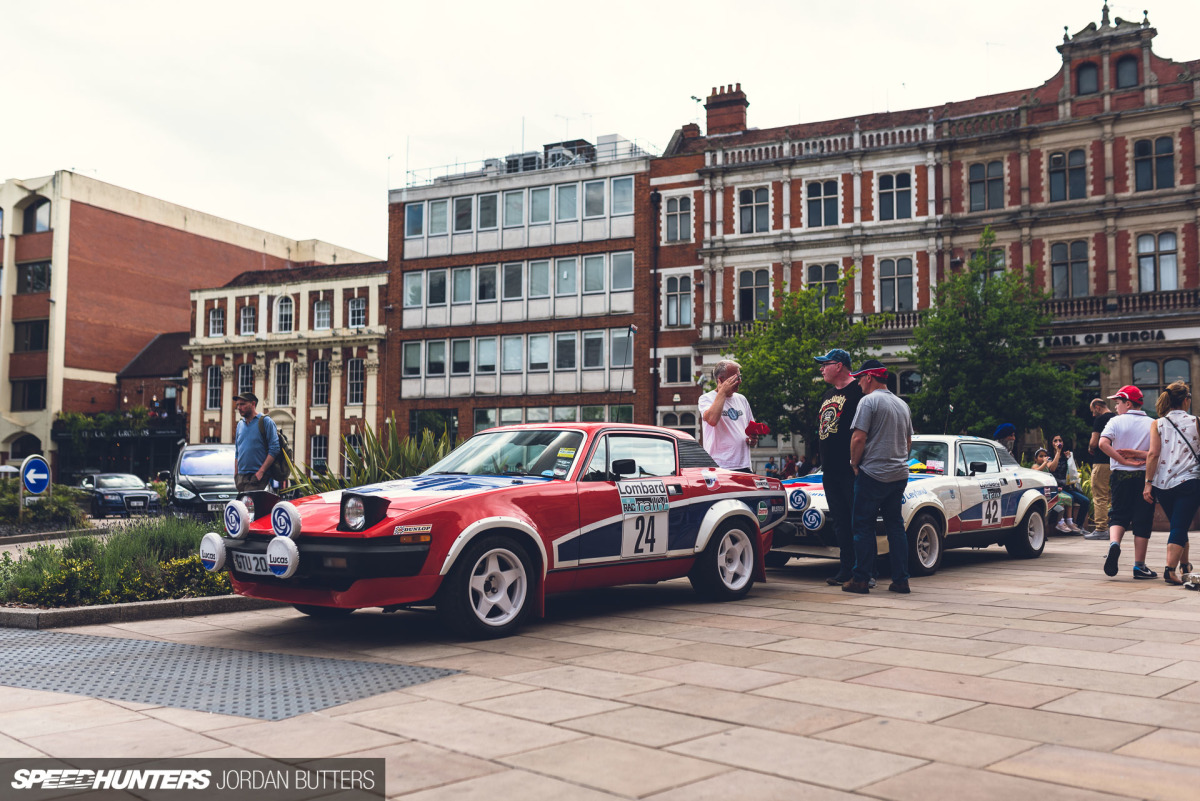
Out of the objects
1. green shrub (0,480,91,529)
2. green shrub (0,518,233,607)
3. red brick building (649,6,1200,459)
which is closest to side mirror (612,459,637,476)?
green shrub (0,518,233,607)

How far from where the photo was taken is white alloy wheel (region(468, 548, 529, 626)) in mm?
6770

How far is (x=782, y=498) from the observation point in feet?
30.7

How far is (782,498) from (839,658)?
3.44 meters

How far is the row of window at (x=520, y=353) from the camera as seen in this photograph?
Result: 43750mm

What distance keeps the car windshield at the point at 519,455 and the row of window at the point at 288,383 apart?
43.4 m

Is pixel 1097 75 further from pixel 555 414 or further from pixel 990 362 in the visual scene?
pixel 555 414

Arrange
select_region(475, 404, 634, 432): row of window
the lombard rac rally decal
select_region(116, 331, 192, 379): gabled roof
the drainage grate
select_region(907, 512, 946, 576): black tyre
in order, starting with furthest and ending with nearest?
select_region(116, 331, 192, 379): gabled roof → select_region(475, 404, 634, 432): row of window → select_region(907, 512, 946, 576): black tyre → the lombard rac rally decal → the drainage grate

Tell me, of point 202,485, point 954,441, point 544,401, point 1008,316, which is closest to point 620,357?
point 544,401

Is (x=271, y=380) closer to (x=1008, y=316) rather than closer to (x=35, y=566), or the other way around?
(x=1008, y=316)

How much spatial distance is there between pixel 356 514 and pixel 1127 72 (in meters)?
36.9

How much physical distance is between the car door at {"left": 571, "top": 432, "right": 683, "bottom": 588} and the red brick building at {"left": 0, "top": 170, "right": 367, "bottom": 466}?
58.4 m

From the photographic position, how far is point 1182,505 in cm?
923

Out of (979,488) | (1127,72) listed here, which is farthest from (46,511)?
(1127,72)

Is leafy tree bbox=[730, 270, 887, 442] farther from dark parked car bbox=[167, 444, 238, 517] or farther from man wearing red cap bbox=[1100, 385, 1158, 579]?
man wearing red cap bbox=[1100, 385, 1158, 579]
